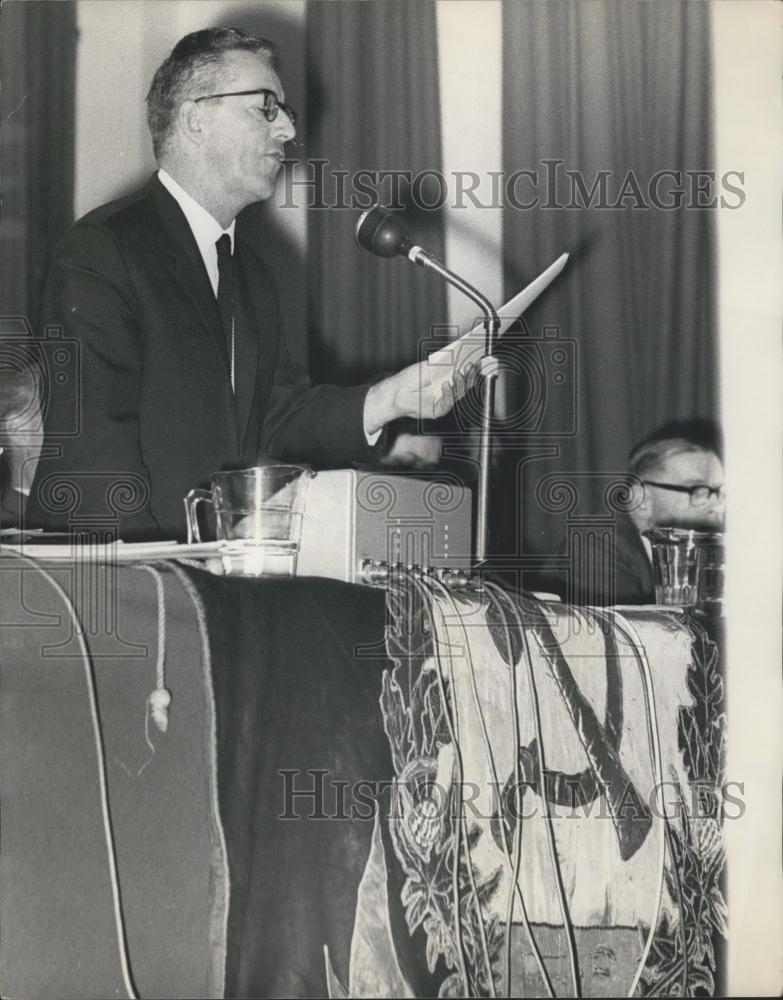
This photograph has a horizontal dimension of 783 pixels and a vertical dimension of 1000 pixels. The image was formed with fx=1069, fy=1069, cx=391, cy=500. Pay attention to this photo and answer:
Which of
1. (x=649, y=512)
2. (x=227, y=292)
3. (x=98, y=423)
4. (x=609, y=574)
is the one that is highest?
(x=227, y=292)

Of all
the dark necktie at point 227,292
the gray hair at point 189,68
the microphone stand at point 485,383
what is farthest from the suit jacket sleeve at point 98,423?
the microphone stand at point 485,383

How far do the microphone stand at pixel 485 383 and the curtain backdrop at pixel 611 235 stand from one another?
3.8 inches

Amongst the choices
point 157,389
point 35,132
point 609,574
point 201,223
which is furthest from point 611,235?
point 35,132

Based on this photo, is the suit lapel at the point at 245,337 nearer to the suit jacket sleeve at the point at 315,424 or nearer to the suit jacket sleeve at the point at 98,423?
the suit jacket sleeve at the point at 315,424

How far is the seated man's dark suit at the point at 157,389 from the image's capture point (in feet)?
4.97

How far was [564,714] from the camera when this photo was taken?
1212 millimetres

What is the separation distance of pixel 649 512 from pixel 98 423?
946mm

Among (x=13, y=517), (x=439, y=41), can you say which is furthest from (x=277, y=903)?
(x=439, y=41)

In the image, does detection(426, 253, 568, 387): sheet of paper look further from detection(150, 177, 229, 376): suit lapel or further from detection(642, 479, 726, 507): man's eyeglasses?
detection(642, 479, 726, 507): man's eyeglasses

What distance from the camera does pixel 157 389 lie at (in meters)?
1.55

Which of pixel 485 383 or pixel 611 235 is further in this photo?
pixel 611 235

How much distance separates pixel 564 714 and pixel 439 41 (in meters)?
1.14

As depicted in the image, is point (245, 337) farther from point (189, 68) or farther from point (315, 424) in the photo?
point (189, 68)

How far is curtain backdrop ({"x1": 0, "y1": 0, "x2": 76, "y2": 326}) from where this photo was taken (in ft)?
5.43
